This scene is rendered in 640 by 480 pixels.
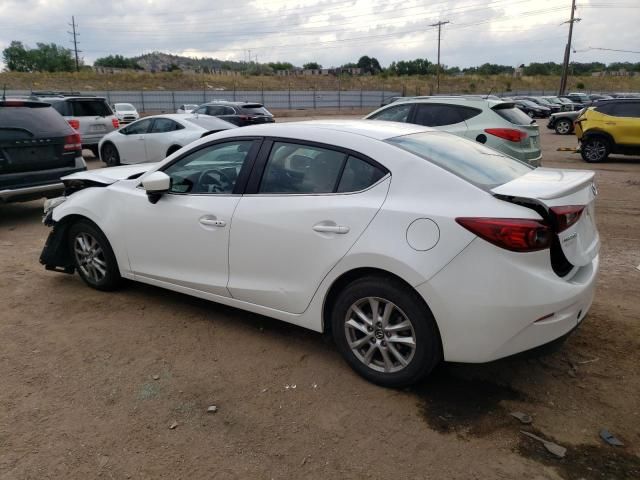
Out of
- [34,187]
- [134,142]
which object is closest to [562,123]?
[134,142]

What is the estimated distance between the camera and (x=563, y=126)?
24484 mm

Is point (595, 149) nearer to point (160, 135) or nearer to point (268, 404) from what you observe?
point (160, 135)

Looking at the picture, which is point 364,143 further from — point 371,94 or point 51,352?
point 371,94

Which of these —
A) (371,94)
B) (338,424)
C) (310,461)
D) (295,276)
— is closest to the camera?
(310,461)

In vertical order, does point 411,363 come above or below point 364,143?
below

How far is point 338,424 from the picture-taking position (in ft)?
9.67

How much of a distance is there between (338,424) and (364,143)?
66.9 inches

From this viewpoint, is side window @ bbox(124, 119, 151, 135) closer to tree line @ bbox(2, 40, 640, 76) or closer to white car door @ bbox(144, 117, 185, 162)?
white car door @ bbox(144, 117, 185, 162)

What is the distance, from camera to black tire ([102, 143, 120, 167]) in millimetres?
13492

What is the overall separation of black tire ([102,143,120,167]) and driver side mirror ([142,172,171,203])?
10187mm

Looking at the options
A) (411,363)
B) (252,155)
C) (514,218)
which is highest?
(252,155)

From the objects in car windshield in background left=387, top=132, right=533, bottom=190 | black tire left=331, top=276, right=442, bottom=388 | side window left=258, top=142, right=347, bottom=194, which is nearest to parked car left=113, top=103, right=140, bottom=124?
side window left=258, top=142, right=347, bottom=194

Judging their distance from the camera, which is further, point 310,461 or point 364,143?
point 364,143

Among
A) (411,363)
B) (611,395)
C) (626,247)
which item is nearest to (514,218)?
(411,363)
